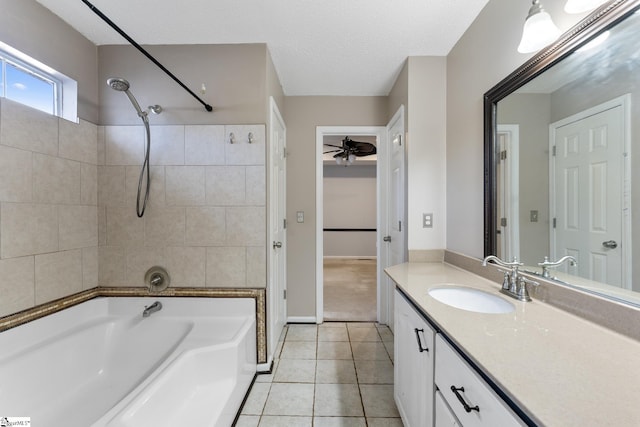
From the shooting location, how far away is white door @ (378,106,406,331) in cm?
218

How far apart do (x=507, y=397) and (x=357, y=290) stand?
335 centimetres

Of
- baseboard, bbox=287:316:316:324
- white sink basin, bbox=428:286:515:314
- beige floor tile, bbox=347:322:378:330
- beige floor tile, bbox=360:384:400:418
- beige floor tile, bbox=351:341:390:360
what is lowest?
beige floor tile, bbox=360:384:400:418

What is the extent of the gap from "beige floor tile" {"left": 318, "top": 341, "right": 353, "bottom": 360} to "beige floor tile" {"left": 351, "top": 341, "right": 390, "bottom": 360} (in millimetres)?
55

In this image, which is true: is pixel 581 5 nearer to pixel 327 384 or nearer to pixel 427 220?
pixel 427 220

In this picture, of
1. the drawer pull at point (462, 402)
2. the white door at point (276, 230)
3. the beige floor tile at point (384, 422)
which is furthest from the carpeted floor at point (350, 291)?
the drawer pull at point (462, 402)

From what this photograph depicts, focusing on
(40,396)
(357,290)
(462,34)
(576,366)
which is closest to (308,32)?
(462,34)

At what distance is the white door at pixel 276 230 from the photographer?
1973mm

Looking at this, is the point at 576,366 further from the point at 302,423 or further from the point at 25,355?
the point at 25,355

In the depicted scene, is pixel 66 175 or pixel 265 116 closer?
pixel 66 175

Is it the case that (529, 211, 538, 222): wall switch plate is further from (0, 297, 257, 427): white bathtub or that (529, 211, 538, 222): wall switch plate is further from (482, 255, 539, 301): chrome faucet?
(0, 297, 257, 427): white bathtub

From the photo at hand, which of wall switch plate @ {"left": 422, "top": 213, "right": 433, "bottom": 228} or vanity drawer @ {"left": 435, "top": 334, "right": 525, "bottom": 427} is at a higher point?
wall switch plate @ {"left": 422, "top": 213, "right": 433, "bottom": 228}

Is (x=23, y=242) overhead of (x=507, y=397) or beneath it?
overhead

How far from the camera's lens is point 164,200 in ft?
6.22

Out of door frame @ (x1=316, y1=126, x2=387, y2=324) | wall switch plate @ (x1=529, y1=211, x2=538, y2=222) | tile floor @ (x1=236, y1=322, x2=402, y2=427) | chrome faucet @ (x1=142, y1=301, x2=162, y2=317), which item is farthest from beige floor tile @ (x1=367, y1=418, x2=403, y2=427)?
chrome faucet @ (x1=142, y1=301, x2=162, y2=317)
